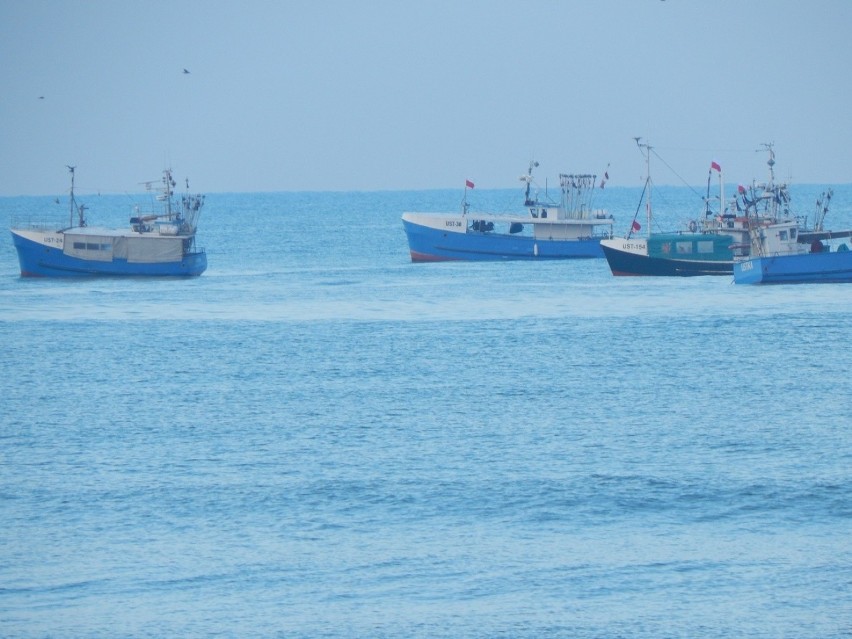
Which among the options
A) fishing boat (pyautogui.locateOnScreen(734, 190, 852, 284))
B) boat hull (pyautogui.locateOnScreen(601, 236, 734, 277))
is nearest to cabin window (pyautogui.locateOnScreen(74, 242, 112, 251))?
boat hull (pyautogui.locateOnScreen(601, 236, 734, 277))

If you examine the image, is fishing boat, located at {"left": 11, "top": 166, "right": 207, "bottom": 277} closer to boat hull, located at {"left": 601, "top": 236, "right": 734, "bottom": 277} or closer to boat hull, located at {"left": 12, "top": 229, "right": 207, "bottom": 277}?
boat hull, located at {"left": 12, "top": 229, "right": 207, "bottom": 277}

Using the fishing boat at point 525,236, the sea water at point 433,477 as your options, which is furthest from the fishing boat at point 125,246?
the sea water at point 433,477

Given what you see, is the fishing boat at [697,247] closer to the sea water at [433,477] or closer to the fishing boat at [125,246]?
the sea water at [433,477]

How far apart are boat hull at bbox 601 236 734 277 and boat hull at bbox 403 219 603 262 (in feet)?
50.5

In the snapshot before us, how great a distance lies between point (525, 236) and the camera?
10544cm

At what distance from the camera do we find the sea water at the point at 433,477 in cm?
2725

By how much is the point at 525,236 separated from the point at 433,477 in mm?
69951

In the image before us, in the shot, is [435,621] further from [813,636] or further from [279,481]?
[279,481]

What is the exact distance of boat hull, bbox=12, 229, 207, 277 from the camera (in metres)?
93.2

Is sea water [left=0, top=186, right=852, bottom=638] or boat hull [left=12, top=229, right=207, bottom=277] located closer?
sea water [left=0, top=186, right=852, bottom=638]

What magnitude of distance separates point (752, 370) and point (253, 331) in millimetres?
24468

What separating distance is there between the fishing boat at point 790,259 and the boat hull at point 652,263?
5387 mm

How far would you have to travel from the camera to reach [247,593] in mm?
28094

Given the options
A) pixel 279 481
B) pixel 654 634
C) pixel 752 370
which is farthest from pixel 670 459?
pixel 752 370
